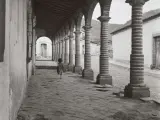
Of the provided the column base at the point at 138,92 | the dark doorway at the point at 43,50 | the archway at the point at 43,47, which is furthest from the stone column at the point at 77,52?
the dark doorway at the point at 43,50

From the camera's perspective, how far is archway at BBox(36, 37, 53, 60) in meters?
44.2

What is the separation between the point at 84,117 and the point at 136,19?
11.6 feet

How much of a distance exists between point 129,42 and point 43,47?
2303 centimetres

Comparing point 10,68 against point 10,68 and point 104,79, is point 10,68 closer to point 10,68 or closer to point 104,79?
point 10,68

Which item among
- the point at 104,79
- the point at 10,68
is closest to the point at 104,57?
the point at 104,79

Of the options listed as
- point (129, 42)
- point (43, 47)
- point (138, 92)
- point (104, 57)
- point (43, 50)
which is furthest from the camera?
point (43, 50)

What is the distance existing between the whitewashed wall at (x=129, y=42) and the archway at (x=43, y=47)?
1666 cm

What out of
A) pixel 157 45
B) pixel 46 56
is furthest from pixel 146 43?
pixel 46 56

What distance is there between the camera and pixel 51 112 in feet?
16.1

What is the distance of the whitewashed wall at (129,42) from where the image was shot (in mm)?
19688

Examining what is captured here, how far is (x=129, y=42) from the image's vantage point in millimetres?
24703

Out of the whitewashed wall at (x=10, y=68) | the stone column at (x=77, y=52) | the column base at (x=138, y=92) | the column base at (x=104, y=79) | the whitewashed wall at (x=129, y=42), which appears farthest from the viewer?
the whitewashed wall at (x=129, y=42)

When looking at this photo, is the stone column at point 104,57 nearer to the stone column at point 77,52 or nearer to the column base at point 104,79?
the column base at point 104,79

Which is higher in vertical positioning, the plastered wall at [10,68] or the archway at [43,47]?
the archway at [43,47]
